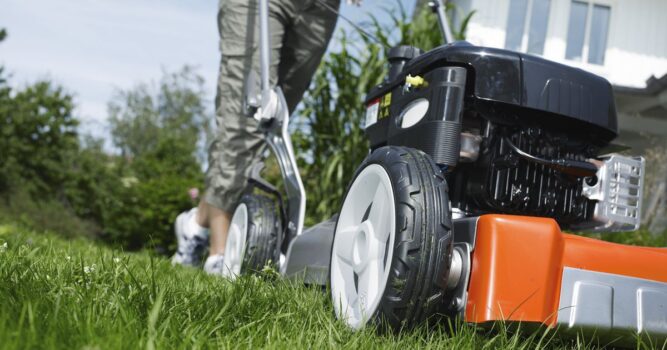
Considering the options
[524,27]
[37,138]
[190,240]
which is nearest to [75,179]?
[37,138]

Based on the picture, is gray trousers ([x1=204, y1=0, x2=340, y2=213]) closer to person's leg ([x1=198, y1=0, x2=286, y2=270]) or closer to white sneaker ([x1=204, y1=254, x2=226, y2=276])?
person's leg ([x1=198, y1=0, x2=286, y2=270])

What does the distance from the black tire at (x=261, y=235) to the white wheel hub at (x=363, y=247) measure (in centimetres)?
59

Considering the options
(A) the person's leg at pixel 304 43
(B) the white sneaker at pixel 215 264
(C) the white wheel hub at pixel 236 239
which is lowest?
(B) the white sneaker at pixel 215 264

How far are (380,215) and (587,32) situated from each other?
804 cm

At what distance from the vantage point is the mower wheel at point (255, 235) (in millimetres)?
2217

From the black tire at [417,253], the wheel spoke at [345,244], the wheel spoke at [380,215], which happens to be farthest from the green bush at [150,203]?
the black tire at [417,253]

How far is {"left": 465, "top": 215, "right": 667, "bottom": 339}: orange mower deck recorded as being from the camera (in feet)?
4.43

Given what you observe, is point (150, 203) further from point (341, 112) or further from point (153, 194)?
point (341, 112)

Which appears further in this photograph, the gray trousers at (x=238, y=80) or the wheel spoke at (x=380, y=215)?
the gray trousers at (x=238, y=80)

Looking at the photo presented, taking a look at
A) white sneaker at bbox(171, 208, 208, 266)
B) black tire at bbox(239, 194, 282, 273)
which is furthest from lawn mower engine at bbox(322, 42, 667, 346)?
white sneaker at bbox(171, 208, 208, 266)

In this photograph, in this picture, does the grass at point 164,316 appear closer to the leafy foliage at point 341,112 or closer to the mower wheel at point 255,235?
the mower wheel at point 255,235

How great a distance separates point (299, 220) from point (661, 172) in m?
3.98

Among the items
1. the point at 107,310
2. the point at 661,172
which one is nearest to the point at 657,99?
the point at 661,172

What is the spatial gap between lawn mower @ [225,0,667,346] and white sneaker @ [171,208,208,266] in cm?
101
